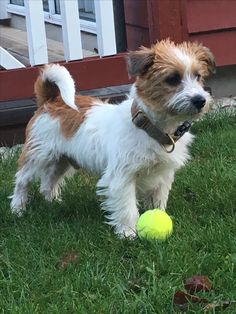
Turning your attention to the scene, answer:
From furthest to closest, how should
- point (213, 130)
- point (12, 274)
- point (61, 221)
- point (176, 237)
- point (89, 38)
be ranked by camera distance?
1. point (89, 38)
2. point (213, 130)
3. point (61, 221)
4. point (176, 237)
5. point (12, 274)

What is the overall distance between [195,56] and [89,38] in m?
5.36

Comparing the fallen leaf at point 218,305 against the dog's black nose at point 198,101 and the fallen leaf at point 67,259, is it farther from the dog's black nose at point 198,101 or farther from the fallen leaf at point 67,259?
the dog's black nose at point 198,101

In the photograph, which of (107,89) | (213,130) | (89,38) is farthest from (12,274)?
(89,38)

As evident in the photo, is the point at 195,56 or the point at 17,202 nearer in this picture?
the point at 195,56

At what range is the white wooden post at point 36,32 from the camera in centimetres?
651

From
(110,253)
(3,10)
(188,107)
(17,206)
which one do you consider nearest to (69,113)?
(17,206)

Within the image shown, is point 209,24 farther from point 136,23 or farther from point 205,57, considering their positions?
point 205,57

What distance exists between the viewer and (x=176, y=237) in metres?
3.82

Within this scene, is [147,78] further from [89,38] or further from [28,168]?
[89,38]

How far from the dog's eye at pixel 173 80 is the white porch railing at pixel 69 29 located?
2.88 m

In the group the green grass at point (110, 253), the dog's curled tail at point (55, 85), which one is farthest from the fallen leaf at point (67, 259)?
the dog's curled tail at point (55, 85)

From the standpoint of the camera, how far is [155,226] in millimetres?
3846

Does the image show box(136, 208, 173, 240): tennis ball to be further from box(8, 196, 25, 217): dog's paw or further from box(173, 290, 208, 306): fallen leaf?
box(8, 196, 25, 217): dog's paw

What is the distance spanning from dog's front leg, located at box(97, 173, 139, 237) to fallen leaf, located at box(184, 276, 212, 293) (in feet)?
2.58
